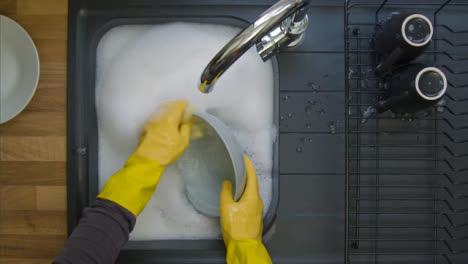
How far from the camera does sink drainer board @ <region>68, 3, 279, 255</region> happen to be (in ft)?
1.79

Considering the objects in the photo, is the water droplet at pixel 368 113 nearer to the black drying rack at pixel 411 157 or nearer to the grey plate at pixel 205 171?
the black drying rack at pixel 411 157

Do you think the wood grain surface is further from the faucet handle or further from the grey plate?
the faucet handle

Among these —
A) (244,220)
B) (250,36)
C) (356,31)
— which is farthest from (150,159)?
(356,31)

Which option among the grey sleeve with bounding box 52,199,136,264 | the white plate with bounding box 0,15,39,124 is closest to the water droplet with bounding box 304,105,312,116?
the grey sleeve with bounding box 52,199,136,264

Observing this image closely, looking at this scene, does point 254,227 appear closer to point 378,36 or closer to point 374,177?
point 374,177

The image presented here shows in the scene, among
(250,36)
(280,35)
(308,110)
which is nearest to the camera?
(250,36)

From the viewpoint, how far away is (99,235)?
46 centimetres

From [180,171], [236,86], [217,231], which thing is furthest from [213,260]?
[236,86]

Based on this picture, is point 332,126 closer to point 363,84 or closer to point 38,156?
point 363,84

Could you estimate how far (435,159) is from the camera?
1.69 feet

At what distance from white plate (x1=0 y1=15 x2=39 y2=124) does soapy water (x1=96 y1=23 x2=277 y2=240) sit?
106 millimetres

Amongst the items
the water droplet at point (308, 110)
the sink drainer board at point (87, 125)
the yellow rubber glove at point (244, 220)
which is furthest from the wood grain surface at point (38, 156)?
the water droplet at point (308, 110)

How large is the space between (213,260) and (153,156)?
0.20 meters

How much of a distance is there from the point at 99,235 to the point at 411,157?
0.51 m
